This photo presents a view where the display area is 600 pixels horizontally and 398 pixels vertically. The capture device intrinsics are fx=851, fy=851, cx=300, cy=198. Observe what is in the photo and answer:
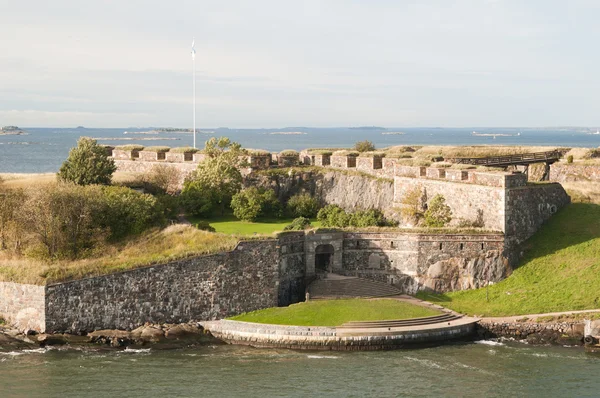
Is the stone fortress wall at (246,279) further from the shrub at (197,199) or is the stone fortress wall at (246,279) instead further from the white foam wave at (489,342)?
the shrub at (197,199)

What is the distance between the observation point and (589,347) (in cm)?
3719

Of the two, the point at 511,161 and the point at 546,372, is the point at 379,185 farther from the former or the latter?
the point at 546,372

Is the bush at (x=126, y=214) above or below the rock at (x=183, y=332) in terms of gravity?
above

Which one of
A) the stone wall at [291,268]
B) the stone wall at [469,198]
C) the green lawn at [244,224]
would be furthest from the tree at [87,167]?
the stone wall at [469,198]

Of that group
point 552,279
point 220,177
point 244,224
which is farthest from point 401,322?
point 220,177

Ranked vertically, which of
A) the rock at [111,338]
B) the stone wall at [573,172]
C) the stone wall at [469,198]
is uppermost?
the stone wall at [573,172]

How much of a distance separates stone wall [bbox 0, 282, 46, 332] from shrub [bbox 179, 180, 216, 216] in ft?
44.0

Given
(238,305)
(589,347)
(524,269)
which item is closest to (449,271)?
(524,269)

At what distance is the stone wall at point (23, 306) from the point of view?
36.8m

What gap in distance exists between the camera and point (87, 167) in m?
48.8

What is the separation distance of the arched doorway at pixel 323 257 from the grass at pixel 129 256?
4.86 metres

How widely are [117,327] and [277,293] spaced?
780 cm

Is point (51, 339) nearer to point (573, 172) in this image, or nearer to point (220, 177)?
point (220, 177)

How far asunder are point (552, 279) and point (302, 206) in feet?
51.6
